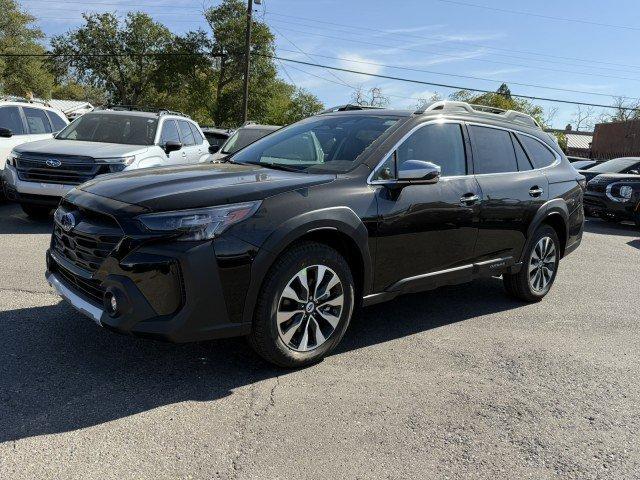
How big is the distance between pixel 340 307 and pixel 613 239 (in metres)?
9.20

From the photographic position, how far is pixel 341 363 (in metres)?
3.96

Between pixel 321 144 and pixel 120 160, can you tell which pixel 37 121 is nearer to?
pixel 120 160

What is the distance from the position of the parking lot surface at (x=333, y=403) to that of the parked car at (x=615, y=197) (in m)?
8.38

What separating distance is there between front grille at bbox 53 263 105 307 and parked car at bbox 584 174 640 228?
1201 centimetres

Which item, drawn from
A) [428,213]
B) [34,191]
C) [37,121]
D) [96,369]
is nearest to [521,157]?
[428,213]

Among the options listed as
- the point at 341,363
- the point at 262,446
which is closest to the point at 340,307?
the point at 341,363

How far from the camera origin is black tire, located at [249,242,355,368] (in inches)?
136

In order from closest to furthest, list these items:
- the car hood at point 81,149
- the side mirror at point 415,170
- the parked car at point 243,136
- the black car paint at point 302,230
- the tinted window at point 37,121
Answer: the black car paint at point 302,230, the side mirror at point 415,170, the car hood at point 81,149, the tinted window at point 37,121, the parked car at point 243,136

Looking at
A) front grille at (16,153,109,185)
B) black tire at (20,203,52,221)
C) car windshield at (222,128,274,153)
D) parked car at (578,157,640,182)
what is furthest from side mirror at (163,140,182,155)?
parked car at (578,157,640,182)

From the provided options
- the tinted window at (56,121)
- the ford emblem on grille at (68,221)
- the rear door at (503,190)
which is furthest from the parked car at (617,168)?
the ford emblem on grille at (68,221)

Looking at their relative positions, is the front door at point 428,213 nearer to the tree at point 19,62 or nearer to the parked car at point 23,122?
the parked car at point 23,122

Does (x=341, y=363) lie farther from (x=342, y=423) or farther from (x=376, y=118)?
(x=376, y=118)

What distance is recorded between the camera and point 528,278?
5.55 metres

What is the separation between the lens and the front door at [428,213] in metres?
4.05
